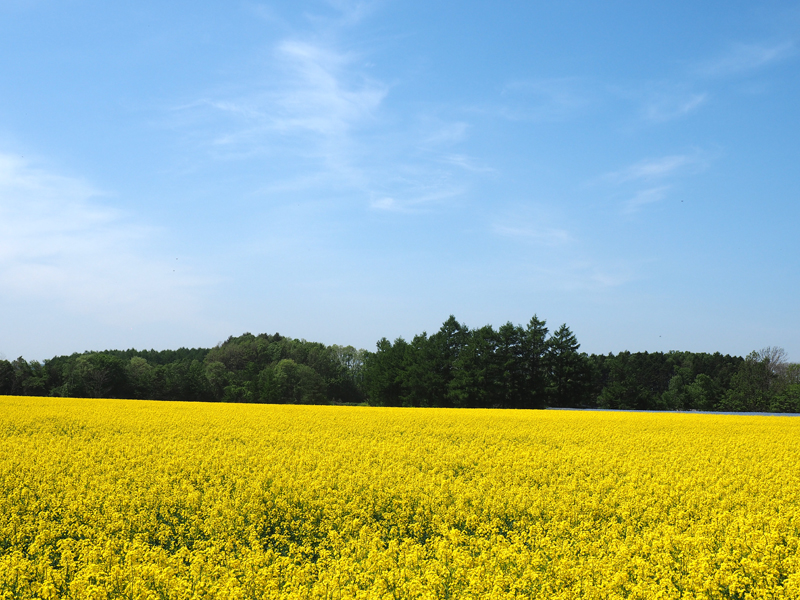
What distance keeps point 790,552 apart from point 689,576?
2477 mm

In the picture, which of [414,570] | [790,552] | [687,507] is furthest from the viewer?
[687,507]

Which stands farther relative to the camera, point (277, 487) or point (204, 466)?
point (204, 466)

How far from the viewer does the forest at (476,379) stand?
63469 millimetres

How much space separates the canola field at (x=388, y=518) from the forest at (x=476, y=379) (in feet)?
148

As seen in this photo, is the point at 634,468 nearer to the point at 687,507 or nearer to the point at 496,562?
the point at 687,507

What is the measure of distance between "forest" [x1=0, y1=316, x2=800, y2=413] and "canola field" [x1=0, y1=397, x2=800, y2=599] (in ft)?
148

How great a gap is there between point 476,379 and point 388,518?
53.1 metres

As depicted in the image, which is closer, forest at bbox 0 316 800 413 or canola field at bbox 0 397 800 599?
canola field at bbox 0 397 800 599

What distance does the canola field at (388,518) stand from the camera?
6.80 m

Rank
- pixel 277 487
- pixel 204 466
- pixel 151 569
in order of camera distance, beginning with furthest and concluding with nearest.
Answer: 1. pixel 204 466
2. pixel 277 487
3. pixel 151 569

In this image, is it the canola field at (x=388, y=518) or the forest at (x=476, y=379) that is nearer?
the canola field at (x=388, y=518)

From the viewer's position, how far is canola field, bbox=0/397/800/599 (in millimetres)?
6797

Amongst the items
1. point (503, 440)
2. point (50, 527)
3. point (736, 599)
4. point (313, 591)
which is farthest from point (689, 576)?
point (503, 440)

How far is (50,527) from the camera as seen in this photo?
358 inches
